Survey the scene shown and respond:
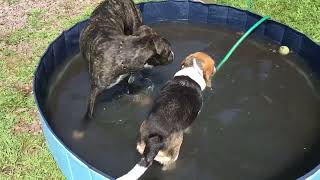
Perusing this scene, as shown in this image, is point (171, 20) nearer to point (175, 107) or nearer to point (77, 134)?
point (77, 134)

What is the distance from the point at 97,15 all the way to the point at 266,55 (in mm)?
2920

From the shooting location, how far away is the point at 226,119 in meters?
6.29

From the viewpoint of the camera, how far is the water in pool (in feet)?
18.4

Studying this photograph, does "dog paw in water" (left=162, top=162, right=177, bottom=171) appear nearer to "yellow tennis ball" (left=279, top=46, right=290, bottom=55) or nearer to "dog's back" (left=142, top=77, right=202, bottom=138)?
"dog's back" (left=142, top=77, right=202, bottom=138)

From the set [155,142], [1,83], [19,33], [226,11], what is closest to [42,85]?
[1,83]

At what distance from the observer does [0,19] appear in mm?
8531

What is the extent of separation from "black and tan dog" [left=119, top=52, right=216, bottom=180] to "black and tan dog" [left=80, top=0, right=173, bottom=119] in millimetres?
449

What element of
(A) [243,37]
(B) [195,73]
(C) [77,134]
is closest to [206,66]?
(B) [195,73]

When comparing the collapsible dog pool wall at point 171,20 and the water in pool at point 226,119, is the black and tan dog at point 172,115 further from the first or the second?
the collapsible dog pool wall at point 171,20

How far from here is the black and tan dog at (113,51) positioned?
561 centimetres

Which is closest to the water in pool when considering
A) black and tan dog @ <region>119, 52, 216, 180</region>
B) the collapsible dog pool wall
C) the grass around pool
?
the collapsible dog pool wall

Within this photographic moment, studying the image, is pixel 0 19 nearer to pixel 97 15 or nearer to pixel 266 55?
pixel 97 15

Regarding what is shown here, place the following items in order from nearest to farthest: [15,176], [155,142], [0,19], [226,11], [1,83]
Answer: [155,142] < [15,176] < [1,83] < [226,11] < [0,19]

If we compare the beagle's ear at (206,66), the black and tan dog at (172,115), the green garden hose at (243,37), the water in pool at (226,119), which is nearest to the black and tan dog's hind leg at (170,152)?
the black and tan dog at (172,115)
